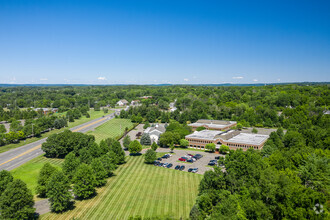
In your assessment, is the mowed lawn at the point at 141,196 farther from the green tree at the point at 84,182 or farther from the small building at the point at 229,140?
the small building at the point at 229,140

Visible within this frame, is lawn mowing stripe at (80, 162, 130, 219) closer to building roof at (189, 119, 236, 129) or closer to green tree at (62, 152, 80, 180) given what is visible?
green tree at (62, 152, 80, 180)

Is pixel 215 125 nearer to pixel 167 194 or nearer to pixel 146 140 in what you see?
pixel 146 140

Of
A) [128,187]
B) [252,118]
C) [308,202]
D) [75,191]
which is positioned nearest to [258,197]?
[308,202]

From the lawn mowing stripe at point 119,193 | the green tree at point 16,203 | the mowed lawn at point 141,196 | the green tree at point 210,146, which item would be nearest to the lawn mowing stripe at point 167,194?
the mowed lawn at point 141,196

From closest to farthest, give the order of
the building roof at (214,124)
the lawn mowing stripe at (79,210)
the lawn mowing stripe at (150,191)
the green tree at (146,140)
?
the lawn mowing stripe at (79,210)
the lawn mowing stripe at (150,191)
the green tree at (146,140)
the building roof at (214,124)

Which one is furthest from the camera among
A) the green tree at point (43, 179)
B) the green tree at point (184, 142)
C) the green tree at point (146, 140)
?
the green tree at point (146, 140)

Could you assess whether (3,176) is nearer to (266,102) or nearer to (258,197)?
(258,197)
